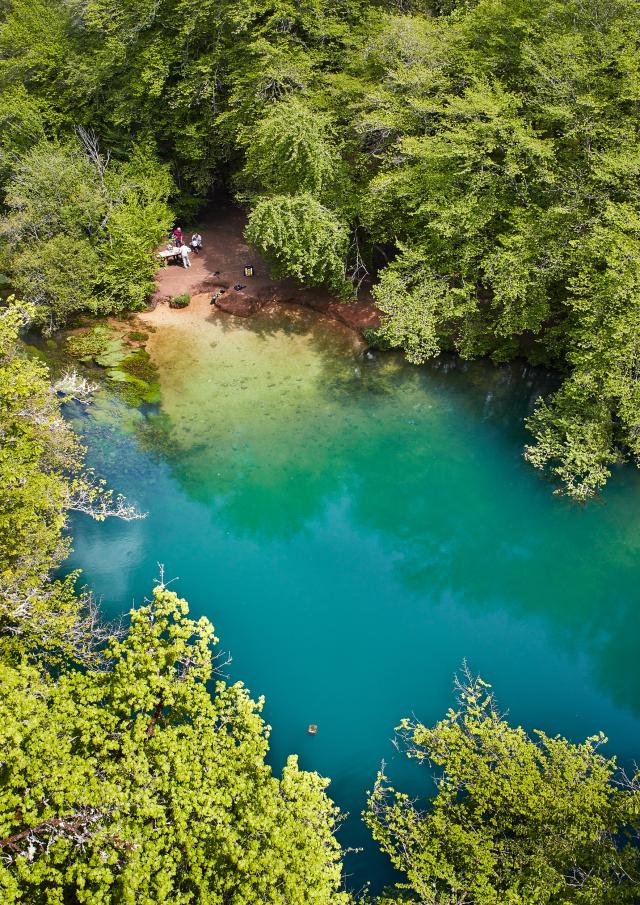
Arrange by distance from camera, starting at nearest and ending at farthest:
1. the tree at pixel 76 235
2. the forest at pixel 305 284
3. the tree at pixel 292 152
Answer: the forest at pixel 305 284
the tree at pixel 292 152
the tree at pixel 76 235

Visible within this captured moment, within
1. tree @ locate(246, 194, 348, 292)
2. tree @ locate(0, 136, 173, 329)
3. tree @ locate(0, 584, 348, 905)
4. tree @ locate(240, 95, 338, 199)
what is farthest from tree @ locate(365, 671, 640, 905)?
tree @ locate(0, 136, 173, 329)

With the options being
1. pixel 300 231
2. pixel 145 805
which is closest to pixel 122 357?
pixel 300 231

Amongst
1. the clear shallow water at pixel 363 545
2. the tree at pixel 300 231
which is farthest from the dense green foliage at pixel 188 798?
the tree at pixel 300 231

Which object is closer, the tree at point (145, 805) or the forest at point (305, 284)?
the tree at point (145, 805)

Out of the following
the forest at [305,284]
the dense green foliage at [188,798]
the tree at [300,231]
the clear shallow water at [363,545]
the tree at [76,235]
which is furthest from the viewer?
the tree at [76,235]

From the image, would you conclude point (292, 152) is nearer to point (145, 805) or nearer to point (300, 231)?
point (300, 231)

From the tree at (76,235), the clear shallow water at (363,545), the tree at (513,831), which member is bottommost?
the tree at (513,831)

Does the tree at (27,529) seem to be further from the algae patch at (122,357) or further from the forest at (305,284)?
the algae patch at (122,357)
